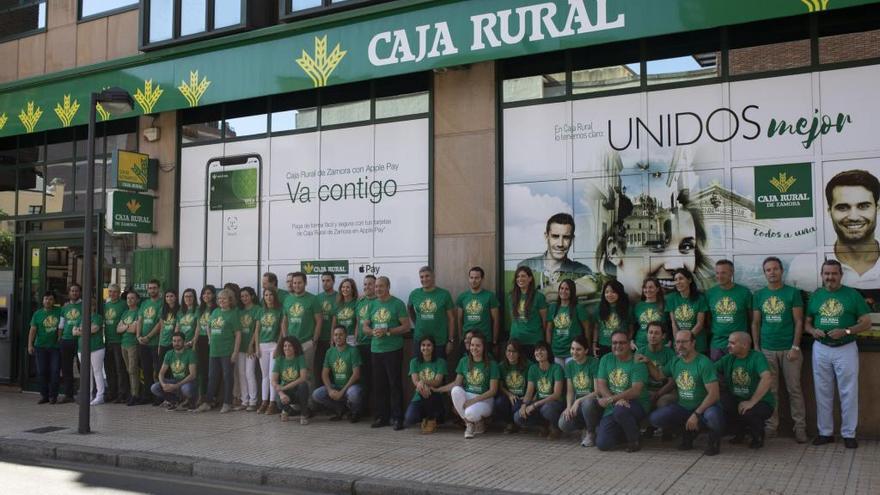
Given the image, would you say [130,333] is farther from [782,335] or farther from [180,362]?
[782,335]

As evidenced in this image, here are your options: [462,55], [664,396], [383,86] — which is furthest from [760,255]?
[383,86]

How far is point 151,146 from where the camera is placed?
13992mm

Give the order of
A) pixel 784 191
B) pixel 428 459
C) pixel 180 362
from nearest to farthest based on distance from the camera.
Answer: pixel 428 459 < pixel 784 191 < pixel 180 362

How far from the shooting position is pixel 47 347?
13.5m

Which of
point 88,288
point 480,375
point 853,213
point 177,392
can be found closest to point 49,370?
point 177,392

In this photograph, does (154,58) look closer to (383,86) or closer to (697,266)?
(383,86)

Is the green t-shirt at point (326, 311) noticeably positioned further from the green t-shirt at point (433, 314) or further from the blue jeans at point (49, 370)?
the blue jeans at point (49, 370)

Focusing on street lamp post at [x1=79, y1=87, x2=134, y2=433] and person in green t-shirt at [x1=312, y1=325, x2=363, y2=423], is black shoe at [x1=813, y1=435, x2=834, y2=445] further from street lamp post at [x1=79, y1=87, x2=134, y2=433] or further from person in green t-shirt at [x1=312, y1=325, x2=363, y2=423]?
street lamp post at [x1=79, y1=87, x2=134, y2=433]


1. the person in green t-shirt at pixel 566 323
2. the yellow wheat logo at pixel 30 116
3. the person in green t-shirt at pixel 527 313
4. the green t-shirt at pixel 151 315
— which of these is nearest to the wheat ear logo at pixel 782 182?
the person in green t-shirt at pixel 566 323

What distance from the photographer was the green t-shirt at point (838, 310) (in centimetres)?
842

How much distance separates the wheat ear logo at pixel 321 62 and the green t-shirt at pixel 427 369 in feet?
13.8

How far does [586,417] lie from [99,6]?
11.5m

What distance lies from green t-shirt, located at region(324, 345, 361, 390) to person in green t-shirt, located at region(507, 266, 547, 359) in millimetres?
2108

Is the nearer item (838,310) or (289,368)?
(838,310)
